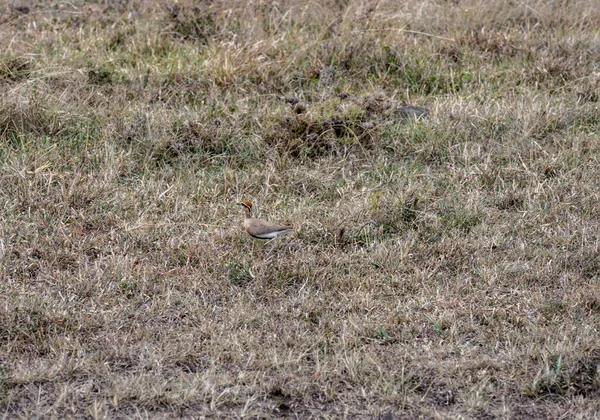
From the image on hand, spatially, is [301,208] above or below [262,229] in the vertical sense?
below

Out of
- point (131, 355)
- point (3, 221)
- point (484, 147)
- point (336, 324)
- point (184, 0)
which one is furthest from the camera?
point (184, 0)

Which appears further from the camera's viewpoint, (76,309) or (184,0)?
(184,0)

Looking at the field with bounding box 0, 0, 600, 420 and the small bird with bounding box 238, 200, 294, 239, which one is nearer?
the field with bounding box 0, 0, 600, 420

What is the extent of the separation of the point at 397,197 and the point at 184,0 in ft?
13.4

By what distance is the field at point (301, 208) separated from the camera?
473 centimetres

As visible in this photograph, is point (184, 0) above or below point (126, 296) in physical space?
above

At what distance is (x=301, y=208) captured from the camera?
6730 mm

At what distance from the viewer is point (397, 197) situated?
22.2 feet

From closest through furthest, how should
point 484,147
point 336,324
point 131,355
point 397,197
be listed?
point 131,355 → point 336,324 → point 397,197 → point 484,147

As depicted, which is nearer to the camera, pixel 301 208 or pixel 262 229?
pixel 262 229

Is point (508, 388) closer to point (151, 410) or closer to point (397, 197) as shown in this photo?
point (151, 410)

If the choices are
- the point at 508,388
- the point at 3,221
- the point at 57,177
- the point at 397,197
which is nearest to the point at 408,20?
the point at 397,197

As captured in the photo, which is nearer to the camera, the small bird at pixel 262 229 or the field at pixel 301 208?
the field at pixel 301 208

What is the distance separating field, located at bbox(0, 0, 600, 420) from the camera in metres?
4.73
